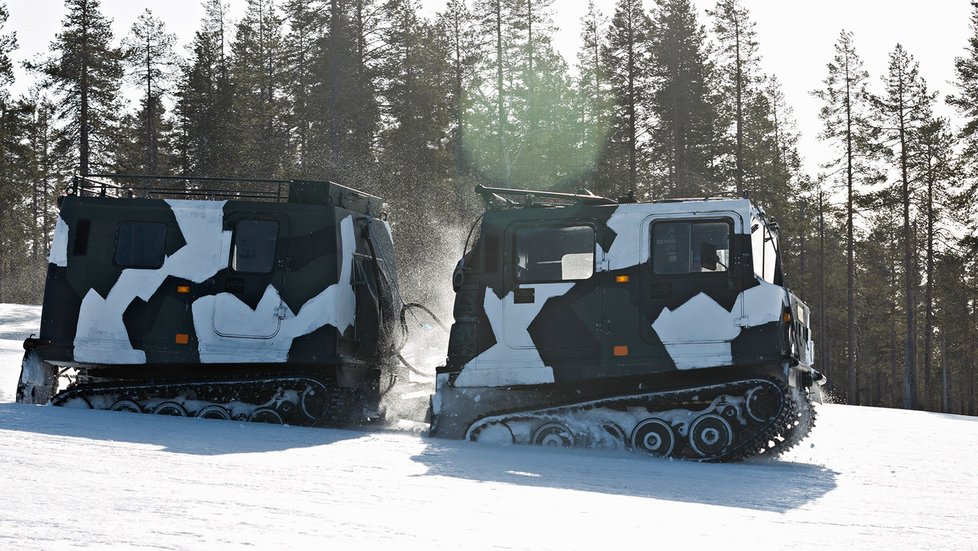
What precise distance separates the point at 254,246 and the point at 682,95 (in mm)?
34529

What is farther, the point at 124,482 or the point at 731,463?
the point at 731,463

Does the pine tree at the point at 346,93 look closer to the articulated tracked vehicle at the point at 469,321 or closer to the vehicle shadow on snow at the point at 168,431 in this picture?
the articulated tracked vehicle at the point at 469,321

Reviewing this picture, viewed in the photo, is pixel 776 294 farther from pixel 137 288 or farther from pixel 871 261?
pixel 871 261

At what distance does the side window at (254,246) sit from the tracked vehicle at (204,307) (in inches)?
0.5

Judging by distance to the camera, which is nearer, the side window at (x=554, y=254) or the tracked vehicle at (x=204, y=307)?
the side window at (x=554, y=254)

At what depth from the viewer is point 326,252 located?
37.0 feet

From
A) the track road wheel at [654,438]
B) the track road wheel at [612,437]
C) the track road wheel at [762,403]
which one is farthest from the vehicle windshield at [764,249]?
the track road wheel at [612,437]

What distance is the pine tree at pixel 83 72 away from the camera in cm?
4394

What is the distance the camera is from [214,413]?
36.9 ft

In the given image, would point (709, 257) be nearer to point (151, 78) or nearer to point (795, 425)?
point (795, 425)

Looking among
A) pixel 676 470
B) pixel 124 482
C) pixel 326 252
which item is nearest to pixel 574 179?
pixel 326 252

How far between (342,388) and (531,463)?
3659 mm

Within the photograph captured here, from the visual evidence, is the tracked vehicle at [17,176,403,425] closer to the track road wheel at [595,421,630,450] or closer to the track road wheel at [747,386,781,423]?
the track road wheel at [595,421,630,450]

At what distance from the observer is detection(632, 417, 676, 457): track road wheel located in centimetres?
948
